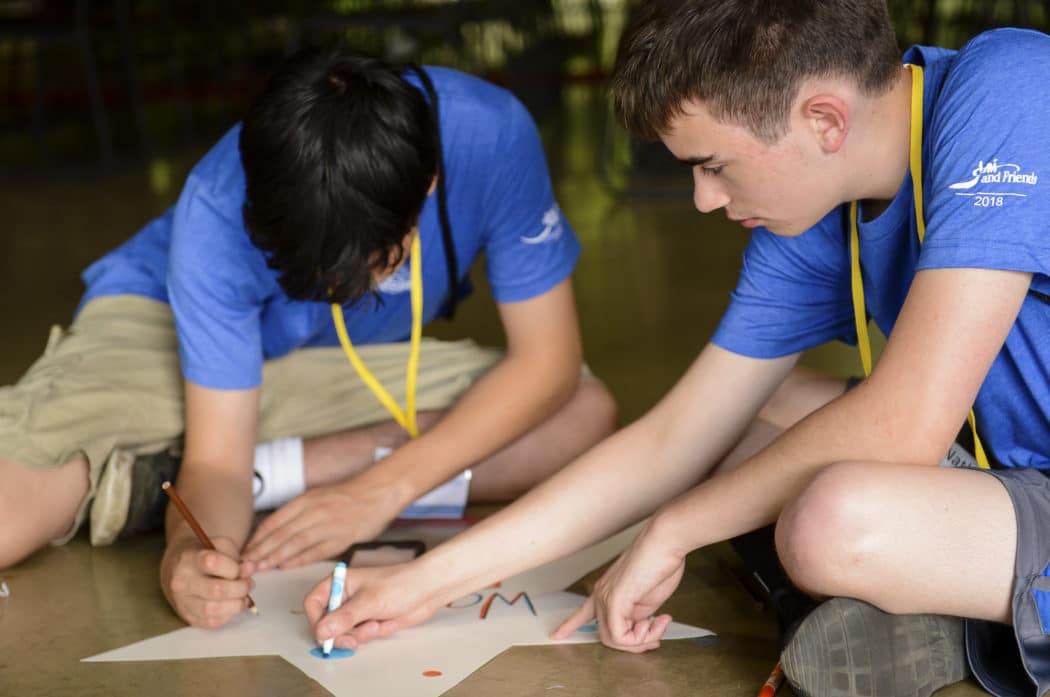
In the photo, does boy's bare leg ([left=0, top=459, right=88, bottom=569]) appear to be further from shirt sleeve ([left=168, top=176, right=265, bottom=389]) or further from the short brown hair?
the short brown hair

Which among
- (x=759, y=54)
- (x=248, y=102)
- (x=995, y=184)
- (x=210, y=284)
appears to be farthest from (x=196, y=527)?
(x=248, y=102)

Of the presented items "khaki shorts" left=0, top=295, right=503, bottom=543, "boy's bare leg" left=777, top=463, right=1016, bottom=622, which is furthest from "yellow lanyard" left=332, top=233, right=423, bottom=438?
"boy's bare leg" left=777, top=463, right=1016, bottom=622

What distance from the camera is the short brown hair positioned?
1.20 metres

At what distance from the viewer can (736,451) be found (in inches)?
62.5

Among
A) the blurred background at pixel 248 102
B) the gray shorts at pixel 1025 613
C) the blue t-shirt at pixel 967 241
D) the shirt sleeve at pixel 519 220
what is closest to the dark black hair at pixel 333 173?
the shirt sleeve at pixel 519 220

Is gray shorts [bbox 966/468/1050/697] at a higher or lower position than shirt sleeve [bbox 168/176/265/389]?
lower

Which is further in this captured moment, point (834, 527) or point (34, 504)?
point (34, 504)

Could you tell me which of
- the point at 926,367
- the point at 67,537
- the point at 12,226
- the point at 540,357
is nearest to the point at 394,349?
the point at 540,357

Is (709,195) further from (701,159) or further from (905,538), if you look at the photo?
(905,538)

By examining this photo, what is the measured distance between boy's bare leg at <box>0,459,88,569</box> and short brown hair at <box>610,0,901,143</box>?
97 cm

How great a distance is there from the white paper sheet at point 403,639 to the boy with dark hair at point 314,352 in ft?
0.14

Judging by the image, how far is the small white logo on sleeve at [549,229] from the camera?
1.77 metres

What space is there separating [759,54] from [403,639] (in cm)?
70

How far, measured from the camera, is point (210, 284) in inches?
64.2
